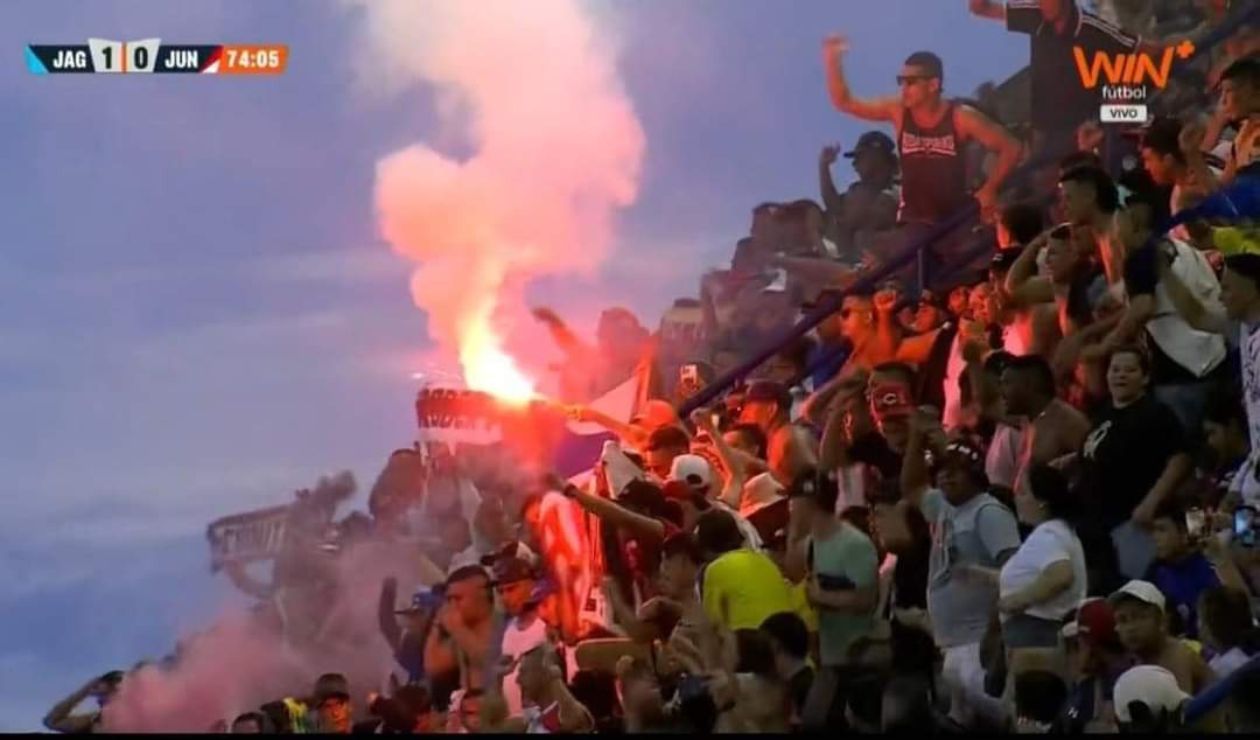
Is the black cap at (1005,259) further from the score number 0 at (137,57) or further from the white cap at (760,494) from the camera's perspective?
the score number 0 at (137,57)

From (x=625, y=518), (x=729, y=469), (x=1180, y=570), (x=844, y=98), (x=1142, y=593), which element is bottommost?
(x=1142, y=593)

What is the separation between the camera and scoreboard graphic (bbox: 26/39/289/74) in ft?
31.1

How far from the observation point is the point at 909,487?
7.06 meters

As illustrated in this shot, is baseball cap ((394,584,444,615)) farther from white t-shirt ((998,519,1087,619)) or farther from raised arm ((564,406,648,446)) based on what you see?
white t-shirt ((998,519,1087,619))

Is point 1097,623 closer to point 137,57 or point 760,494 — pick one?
point 760,494

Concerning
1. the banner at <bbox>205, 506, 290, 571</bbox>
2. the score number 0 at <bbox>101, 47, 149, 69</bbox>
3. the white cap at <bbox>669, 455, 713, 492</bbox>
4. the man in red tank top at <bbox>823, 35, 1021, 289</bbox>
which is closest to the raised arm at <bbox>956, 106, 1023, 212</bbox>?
the man in red tank top at <bbox>823, 35, 1021, 289</bbox>

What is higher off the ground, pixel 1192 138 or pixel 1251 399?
pixel 1192 138

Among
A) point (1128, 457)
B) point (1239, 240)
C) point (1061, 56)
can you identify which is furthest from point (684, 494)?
point (1061, 56)

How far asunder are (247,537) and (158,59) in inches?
76.6

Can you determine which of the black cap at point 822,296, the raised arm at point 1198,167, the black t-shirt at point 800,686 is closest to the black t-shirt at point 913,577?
the black t-shirt at point 800,686

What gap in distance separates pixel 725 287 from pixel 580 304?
61cm

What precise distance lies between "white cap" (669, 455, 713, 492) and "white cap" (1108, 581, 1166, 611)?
218 cm

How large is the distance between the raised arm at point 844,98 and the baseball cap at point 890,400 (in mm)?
2396

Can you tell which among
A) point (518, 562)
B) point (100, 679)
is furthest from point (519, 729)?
point (100, 679)
